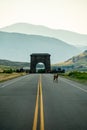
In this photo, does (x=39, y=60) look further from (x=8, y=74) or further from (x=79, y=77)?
(x=79, y=77)

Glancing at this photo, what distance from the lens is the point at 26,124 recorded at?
10242 millimetres

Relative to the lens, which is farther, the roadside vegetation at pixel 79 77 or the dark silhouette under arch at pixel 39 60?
the dark silhouette under arch at pixel 39 60

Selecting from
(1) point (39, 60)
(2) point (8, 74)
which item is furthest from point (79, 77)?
(1) point (39, 60)

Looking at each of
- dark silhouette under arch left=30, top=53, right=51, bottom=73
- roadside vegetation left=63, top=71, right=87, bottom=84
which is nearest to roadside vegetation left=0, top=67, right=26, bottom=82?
roadside vegetation left=63, top=71, right=87, bottom=84

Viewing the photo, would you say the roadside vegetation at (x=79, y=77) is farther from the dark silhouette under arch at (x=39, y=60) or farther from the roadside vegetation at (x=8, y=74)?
the dark silhouette under arch at (x=39, y=60)

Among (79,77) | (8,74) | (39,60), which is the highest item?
(39,60)

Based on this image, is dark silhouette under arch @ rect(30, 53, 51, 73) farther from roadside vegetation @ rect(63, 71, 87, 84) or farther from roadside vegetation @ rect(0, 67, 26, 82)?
roadside vegetation @ rect(63, 71, 87, 84)

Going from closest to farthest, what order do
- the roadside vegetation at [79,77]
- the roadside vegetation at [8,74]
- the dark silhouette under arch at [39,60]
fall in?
the roadside vegetation at [79,77] < the roadside vegetation at [8,74] < the dark silhouette under arch at [39,60]

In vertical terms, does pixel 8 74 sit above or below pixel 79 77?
above

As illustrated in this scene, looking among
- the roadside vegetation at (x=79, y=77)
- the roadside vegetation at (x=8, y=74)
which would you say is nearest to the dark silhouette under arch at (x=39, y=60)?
the roadside vegetation at (x=8, y=74)

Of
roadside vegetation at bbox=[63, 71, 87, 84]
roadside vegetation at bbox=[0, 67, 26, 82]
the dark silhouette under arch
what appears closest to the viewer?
roadside vegetation at bbox=[63, 71, 87, 84]

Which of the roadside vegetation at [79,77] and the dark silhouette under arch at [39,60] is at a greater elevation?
the dark silhouette under arch at [39,60]

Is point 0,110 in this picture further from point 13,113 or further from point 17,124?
point 17,124

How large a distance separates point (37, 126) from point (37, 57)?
133412 millimetres
